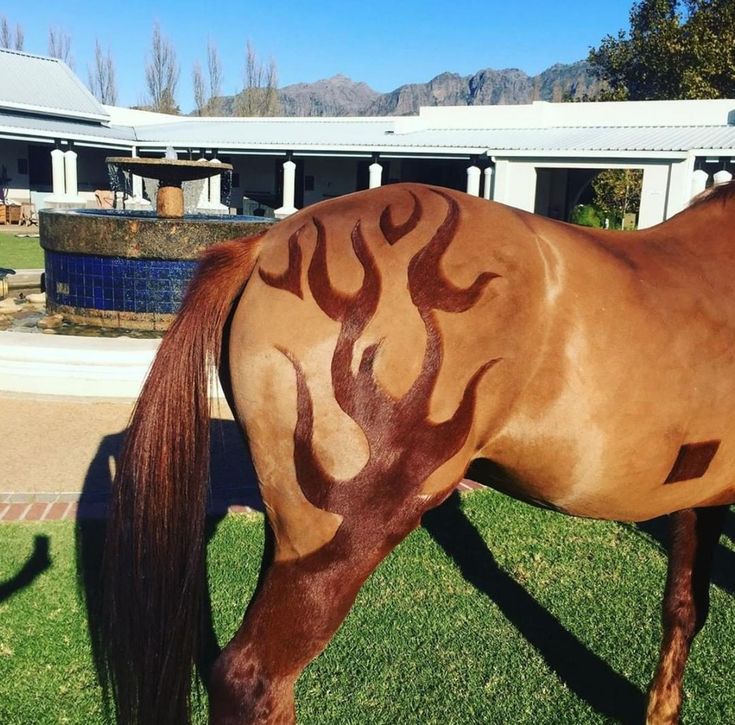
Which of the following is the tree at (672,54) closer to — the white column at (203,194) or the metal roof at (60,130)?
the white column at (203,194)

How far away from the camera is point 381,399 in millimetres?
1694

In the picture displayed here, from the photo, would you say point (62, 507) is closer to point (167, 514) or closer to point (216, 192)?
point (167, 514)

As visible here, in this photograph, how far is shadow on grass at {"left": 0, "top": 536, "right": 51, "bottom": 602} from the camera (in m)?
3.34

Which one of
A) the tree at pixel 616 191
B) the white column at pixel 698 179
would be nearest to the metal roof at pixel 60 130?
the tree at pixel 616 191

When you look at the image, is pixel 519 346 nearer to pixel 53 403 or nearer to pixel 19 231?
pixel 53 403

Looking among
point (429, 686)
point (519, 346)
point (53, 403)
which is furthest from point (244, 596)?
point (53, 403)

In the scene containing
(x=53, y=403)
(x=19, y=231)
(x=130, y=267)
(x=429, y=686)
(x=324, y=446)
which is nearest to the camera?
(x=324, y=446)

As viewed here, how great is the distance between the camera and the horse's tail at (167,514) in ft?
6.16

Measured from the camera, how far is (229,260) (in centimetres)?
186

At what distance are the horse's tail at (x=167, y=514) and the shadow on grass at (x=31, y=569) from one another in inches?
64.5

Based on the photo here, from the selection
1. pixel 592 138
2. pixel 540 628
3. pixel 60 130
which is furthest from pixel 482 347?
pixel 60 130

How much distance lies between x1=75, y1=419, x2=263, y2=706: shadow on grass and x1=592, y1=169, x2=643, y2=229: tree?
77.6 ft

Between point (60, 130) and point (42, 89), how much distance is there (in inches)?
214

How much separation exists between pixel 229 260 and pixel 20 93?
33.3m
